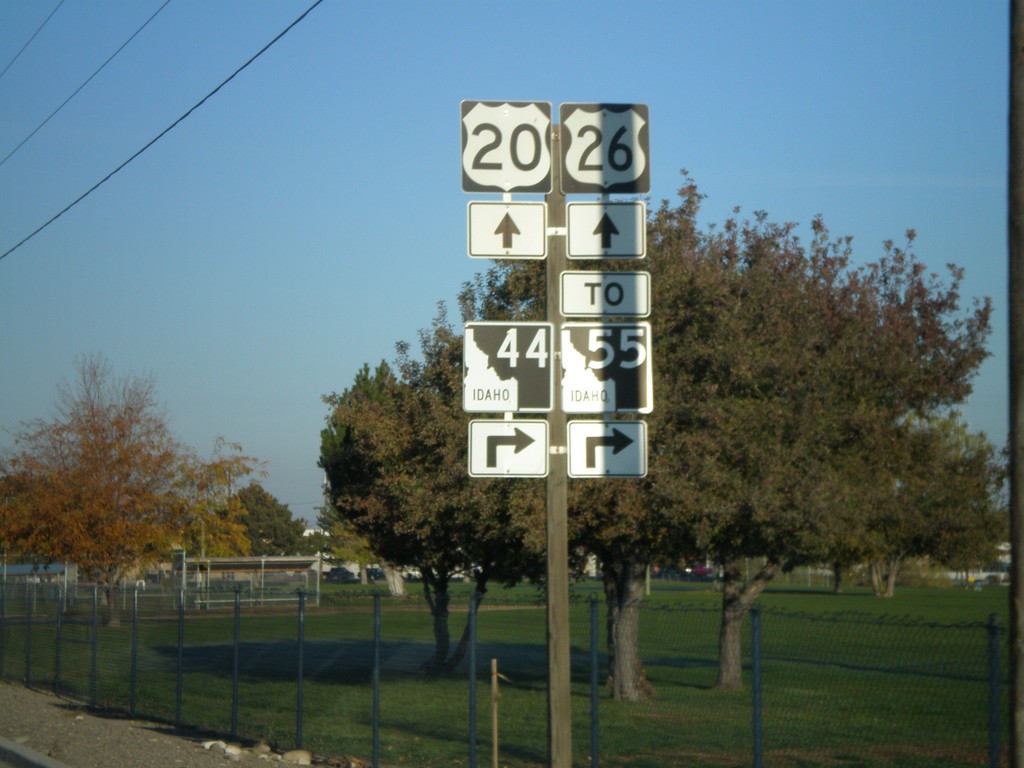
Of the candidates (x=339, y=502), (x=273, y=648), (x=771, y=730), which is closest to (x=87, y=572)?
(x=339, y=502)

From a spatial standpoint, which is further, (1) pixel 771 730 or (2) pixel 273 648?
(2) pixel 273 648

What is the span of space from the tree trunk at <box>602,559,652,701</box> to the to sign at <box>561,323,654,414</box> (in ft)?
33.0

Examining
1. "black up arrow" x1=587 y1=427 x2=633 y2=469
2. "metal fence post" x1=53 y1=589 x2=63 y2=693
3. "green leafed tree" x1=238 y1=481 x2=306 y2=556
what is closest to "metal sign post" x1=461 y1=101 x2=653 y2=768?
"black up arrow" x1=587 y1=427 x2=633 y2=469

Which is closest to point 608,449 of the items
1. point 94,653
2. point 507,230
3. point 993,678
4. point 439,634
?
point 507,230

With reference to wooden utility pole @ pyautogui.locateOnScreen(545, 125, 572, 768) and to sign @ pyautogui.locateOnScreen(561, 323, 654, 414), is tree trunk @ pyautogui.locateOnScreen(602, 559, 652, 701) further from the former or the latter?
to sign @ pyautogui.locateOnScreen(561, 323, 654, 414)

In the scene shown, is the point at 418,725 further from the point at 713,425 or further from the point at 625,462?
the point at 625,462

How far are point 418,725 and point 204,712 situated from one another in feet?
16.3

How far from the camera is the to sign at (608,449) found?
8.51 meters

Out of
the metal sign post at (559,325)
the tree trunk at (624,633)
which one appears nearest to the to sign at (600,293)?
the metal sign post at (559,325)

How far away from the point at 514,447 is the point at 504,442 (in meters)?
0.08

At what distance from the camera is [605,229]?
8805mm

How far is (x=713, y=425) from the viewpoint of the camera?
1750cm

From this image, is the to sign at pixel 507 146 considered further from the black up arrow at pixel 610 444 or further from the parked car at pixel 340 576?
the parked car at pixel 340 576

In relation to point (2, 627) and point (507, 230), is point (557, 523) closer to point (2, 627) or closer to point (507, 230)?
point (507, 230)
